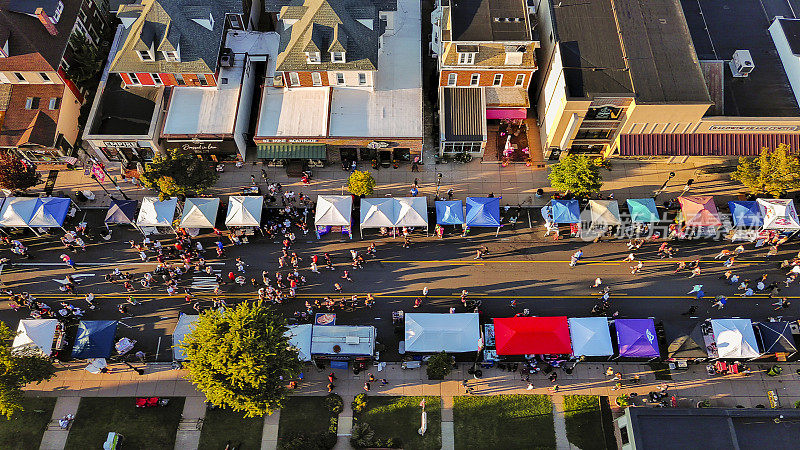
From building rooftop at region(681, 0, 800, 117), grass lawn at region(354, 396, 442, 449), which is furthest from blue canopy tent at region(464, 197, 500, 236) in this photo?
building rooftop at region(681, 0, 800, 117)

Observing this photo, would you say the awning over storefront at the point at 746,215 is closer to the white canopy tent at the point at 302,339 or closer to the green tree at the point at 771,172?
the green tree at the point at 771,172

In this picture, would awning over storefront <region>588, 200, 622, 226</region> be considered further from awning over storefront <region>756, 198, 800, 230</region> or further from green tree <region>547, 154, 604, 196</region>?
awning over storefront <region>756, 198, 800, 230</region>

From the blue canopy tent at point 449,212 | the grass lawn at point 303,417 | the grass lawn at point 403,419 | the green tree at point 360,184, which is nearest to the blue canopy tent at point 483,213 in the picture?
the blue canopy tent at point 449,212

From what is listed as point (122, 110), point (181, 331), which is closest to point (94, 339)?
point (181, 331)

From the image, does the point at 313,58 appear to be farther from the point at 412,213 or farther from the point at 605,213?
the point at 605,213

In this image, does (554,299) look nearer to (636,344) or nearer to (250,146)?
(636,344)

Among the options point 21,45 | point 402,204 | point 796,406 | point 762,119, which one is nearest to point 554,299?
point 402,204
